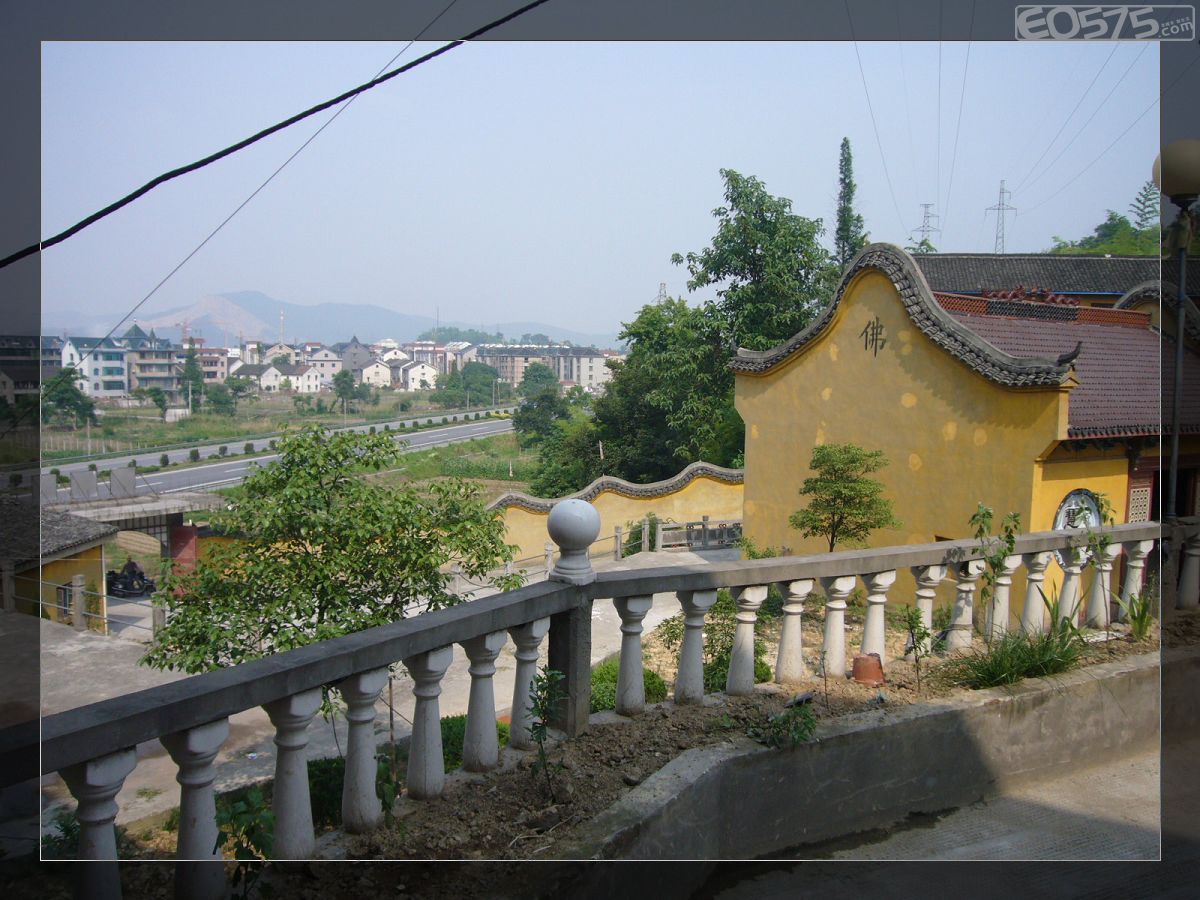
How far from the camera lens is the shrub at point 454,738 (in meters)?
4.19

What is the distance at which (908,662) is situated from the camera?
10.0ft

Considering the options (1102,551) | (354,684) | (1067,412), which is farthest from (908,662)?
(1067,412)

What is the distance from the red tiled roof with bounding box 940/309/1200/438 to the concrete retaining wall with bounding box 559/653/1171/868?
17.1ft

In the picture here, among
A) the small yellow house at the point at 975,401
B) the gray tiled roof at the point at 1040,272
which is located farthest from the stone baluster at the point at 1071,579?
the gray tiled roof at the point at 1040,272

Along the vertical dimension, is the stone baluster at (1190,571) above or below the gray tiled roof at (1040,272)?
below

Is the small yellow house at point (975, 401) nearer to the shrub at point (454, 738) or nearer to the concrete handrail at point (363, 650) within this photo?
the shrub at point (454, 738)

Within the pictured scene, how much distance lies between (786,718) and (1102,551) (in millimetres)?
1754

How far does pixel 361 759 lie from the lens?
69.4 inches

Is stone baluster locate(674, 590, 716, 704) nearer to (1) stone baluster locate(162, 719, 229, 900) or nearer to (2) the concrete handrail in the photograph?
(2) the concrete handrail

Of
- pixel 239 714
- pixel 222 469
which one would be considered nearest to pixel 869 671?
pixel 239 714

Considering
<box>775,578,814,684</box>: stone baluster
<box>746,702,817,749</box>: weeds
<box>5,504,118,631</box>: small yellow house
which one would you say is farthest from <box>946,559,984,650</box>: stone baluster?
<box>5,504,118,631</box>: small yellow house

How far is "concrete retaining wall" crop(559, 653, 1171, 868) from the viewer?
2000mm

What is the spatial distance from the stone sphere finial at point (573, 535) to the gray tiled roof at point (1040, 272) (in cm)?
1333

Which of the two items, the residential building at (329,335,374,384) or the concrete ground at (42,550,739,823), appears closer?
the concrete ground at (42,550,739,823)
